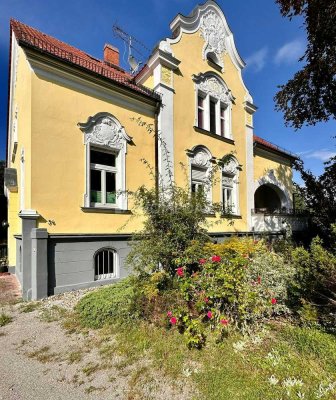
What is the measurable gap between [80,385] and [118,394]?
1.68 ft

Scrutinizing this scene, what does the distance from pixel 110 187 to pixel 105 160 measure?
3.06ft

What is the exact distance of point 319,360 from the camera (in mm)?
3080

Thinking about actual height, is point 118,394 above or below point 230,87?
below

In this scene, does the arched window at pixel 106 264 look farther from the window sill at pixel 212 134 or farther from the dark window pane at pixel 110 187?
the window sill at pixel 212 134

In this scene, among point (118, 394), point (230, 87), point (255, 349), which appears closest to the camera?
point (118, 394)

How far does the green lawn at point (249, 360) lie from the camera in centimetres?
265

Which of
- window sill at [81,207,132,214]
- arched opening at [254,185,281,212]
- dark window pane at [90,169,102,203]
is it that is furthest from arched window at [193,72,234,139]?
arched opening at [254,185,281,212]

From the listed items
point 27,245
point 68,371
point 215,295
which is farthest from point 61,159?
point 215,295

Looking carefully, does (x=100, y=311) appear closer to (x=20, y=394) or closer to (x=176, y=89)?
(x=20, y=394)

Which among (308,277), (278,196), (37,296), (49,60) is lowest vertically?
(37,296)

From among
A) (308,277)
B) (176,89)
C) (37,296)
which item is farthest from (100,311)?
(176,89)

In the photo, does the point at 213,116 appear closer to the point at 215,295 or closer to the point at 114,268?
the point at 114,268

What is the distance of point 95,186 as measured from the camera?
8180 mm

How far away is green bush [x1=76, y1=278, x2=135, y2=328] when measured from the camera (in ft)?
14.7
